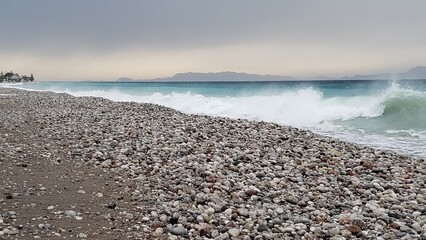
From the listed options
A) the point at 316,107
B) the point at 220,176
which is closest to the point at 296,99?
the point at 316,107

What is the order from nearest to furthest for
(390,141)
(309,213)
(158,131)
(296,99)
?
(309,213)
(158,131)
(390,141)
(296,99)

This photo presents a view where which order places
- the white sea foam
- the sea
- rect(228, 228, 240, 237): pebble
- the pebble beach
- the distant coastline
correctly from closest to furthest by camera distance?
1. rect(228, 228, 240, 237): pebble
2. the pebble beach
3. the sea
4. the white sea foam
5. the distant coastline

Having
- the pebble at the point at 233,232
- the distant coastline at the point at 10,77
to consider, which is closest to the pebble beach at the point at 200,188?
the pebble at the point at 233,232

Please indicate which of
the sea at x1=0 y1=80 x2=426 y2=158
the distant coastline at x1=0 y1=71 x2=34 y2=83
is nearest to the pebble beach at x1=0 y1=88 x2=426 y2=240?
the sea at x1=0 y1=80 x2=426 y2=158

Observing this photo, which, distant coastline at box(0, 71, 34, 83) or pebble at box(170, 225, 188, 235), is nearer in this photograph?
pebble at box(170, 225, 188, 235)

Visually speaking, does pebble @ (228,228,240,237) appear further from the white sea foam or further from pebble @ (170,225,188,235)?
the white sea foam

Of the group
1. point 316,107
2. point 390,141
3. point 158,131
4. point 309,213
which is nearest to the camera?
point 309,213

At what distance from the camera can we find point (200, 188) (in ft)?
19.2

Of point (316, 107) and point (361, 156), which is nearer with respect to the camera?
point (361, 156)

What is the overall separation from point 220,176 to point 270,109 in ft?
54.5

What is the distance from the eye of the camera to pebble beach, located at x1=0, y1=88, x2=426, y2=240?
459 centimetres

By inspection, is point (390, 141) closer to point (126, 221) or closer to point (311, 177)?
point (311, 177)

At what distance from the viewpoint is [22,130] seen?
10.3m

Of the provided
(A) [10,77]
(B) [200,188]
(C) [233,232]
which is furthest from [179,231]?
(A) [10,77]
